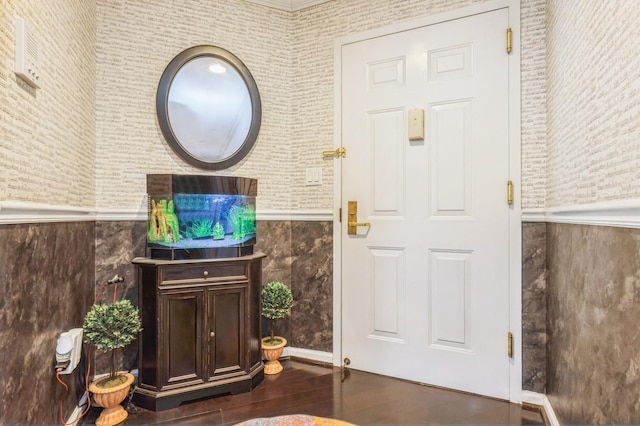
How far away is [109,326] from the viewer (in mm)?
1885

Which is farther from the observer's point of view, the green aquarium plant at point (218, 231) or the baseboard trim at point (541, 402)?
the green aquarium plant at point (218, 231)

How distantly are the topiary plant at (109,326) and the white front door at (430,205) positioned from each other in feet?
4.36

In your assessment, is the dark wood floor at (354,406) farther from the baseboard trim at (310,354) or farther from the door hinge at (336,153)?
the door hinge at (336,153)

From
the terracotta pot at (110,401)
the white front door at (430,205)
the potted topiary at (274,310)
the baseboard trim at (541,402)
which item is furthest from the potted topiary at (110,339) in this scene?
the baseboard trim at (541,402)

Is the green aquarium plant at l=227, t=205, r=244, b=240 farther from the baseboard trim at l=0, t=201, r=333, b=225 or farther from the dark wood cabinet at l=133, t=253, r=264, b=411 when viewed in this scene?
the baseboard trim at l=0, t=201, r=333, b=225

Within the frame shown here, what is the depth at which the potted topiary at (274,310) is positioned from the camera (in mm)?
2520

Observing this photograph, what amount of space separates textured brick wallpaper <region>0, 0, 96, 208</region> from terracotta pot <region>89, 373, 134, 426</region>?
913 mm

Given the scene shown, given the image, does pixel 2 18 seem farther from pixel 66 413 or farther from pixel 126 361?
pixel 126 361

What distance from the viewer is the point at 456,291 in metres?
2.29

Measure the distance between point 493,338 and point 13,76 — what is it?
97.4 inches

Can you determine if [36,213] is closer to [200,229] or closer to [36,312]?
[36,312]

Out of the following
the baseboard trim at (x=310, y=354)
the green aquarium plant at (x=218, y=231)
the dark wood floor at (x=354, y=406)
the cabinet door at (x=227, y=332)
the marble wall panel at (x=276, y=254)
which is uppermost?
the green aquarium plant at (x=218, y=231)

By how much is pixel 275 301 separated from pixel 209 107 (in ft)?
4.37

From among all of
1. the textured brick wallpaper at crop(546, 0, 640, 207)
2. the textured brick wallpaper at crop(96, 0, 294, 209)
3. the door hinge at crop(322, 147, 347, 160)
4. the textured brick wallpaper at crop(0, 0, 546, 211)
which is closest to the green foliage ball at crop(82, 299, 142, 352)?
the textured brick wallpaper at crop(0, 0, 546, 211)
